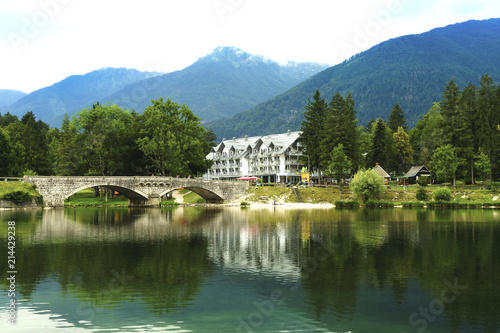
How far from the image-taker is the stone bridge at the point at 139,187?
79.2 metres

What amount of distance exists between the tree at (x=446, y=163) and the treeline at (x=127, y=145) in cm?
5005

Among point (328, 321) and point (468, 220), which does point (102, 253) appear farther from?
point (468, 220)

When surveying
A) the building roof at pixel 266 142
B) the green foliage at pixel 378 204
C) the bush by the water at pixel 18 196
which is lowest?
the green foliage at pixel 378 204

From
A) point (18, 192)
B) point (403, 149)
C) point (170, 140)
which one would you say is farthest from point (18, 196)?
point (403, 149)

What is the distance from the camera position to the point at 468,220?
5591cm

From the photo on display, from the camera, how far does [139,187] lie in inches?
3371

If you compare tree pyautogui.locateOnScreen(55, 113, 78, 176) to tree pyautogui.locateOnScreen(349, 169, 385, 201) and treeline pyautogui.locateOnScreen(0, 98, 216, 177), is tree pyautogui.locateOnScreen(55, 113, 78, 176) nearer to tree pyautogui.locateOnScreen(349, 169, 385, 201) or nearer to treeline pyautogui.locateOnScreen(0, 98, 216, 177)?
treeline pyautogui.locateOnScreen(0, 98, 216, 177)

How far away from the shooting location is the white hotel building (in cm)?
13038

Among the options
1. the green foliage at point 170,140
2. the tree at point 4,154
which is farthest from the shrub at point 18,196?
the green foliage at point 170,140

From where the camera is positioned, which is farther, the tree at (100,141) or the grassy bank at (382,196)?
the tree at (100,141)

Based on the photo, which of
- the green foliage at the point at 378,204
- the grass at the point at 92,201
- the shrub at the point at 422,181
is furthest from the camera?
the shrub at the point at 422,181

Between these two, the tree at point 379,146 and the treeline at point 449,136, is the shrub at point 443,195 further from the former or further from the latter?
the tree at point 379,146

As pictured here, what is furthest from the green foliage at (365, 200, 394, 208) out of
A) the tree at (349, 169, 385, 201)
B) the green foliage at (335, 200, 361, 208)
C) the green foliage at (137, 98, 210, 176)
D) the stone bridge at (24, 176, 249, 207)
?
the green foliage at (137, 98, 210, 176)

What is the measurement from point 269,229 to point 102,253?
20.4m
